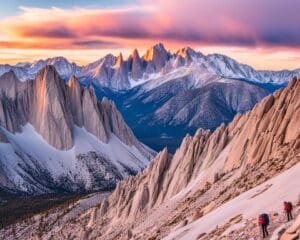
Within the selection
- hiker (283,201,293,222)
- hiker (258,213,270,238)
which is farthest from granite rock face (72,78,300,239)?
hiker (258,213,270,238)

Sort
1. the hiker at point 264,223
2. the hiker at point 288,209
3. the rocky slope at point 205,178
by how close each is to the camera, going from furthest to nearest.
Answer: the rocky slope at point 205,178
the hiker at point 288,209
the hiker at point 264,223

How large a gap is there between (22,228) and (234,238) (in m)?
122

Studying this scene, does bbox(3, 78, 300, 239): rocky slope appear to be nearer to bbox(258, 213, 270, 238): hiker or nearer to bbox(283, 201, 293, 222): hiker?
bbox(283, 201, 293, 222): hiker

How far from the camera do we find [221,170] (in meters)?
78.4

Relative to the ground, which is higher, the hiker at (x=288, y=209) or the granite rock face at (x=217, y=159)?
the hiker at (x=288, y=209)

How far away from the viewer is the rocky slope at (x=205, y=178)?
53.1 m

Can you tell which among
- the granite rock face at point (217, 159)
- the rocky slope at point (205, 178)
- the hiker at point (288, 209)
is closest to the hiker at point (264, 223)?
the hiker at point (288, 209)

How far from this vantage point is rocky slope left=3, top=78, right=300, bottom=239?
5309cm

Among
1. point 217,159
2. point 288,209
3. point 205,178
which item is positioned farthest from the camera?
point 217,159

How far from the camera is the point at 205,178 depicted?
3157 inches

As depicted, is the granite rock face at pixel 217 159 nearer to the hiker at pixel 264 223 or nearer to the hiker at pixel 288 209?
the hiker at pixel 288 209

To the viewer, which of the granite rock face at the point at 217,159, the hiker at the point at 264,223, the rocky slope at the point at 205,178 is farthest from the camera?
the granite rock face at the point at 217,159

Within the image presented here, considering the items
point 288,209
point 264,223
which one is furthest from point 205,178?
point 264,223

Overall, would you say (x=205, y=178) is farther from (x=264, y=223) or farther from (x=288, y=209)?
(x=264, y=223)
